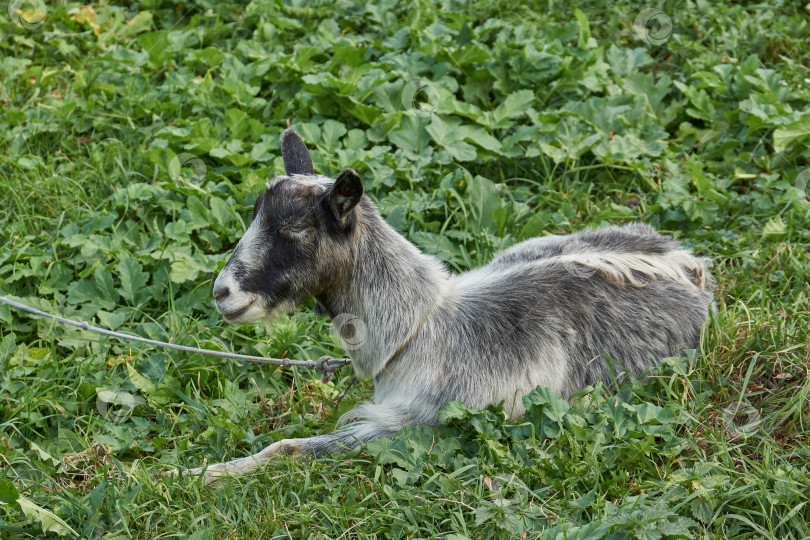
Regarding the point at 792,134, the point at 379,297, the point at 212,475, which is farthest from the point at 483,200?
the point at 212,475

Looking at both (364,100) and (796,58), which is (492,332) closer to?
(364,100)

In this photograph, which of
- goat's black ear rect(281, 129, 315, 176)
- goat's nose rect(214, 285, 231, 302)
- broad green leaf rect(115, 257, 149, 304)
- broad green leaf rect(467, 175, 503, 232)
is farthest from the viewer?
→ broad green leaf rect(467, 175, 503, 232)

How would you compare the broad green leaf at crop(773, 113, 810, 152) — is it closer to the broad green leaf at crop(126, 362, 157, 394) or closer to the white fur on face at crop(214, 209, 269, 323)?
the white fur on face at crop(214, 209, 269, 323)

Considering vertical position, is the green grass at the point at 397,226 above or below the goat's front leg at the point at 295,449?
above

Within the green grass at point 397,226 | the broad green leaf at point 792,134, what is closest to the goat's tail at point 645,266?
the green grass at point 397,226

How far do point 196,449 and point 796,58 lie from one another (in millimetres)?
5011

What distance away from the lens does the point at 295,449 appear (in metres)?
3.54

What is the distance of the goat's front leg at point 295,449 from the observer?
3475 millimetres

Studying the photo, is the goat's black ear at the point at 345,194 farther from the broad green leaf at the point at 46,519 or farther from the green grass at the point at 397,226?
the broad green leaf at the point at 46,519

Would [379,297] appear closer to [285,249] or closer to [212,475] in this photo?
[285,249]

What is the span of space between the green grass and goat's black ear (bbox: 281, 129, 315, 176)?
0.76 meters

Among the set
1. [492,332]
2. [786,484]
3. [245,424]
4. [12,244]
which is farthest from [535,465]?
[12,244]

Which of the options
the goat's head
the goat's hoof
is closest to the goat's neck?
the goat's head

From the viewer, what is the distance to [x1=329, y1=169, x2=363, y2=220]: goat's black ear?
3215mm
